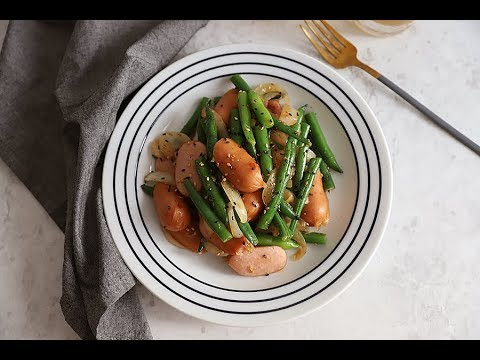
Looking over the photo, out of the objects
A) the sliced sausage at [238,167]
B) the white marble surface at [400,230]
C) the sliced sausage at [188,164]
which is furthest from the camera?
the white marble surface at [400,230]

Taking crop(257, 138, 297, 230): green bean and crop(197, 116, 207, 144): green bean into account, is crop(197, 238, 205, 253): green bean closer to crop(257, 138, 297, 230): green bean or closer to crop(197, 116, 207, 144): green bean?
crop(257, 138, 297, 230): green bean

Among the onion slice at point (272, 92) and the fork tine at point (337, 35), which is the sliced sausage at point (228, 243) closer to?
the onion slice at point (272, 92)

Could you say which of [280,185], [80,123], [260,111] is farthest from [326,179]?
[80,123]

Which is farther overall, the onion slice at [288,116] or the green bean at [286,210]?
the onion slice at [288,116]

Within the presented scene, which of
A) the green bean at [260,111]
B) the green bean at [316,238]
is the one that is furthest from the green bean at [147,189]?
the green bean at [316,238]

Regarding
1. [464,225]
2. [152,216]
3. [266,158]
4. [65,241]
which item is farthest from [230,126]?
[464,225]

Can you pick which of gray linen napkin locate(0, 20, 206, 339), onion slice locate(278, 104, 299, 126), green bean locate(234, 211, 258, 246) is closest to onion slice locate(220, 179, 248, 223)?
green bean locate(234, 211, 258, 246)

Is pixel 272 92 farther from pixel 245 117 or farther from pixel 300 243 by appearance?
pixel 300 243

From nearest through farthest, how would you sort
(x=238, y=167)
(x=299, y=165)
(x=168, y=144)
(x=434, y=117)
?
1. (x=238, y=167)
2. (x=299, y=165)
3. (x=168, y=144)
4. (x=434, y=117)
